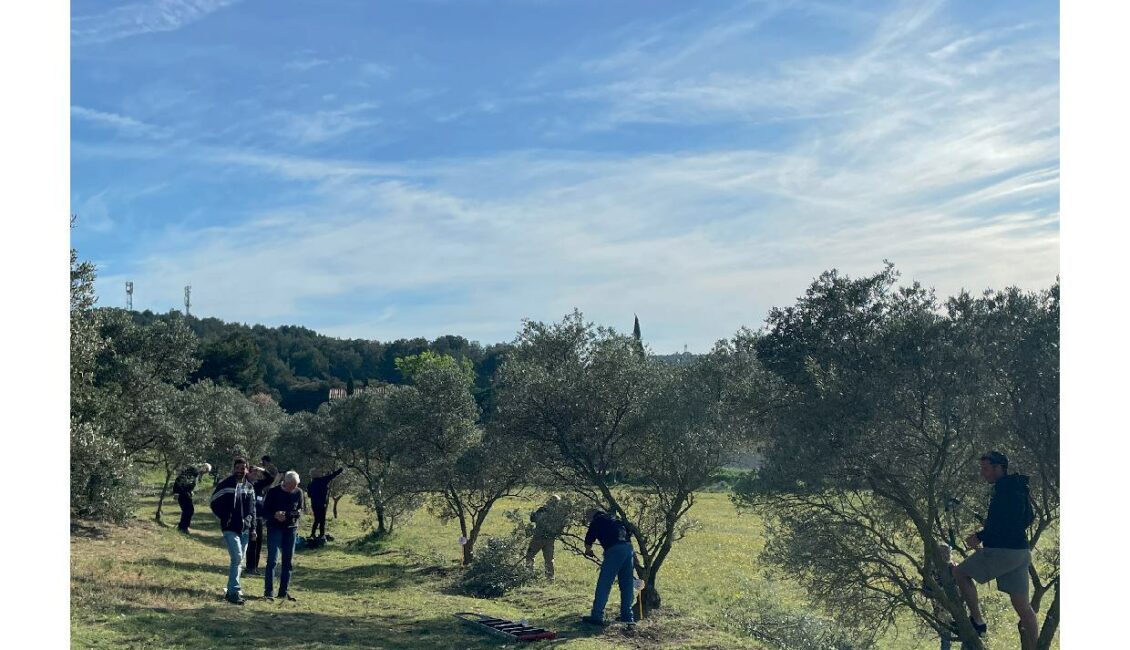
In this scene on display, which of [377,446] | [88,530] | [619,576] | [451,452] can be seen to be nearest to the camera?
[619,576]

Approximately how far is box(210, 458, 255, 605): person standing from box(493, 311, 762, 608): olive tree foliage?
5.27 meters

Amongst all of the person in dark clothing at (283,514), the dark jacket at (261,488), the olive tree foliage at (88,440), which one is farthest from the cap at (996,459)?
the olive tree foliage at (88,440)

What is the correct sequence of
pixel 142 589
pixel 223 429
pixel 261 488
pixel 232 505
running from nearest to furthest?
pixel 232 505, pixel 142 589, pixel 261 488, pixel 223 429

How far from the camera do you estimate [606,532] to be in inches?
544

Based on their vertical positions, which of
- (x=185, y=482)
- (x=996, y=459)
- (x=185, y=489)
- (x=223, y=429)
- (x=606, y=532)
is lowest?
(x=185, y=489)

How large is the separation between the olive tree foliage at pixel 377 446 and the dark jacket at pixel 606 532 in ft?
41.2

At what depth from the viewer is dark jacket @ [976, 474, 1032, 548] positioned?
8812mm

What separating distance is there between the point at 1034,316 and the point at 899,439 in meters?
2.34

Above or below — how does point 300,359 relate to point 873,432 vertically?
above

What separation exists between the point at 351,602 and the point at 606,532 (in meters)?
6.25

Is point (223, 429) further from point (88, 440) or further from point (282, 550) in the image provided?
point (282, 550)

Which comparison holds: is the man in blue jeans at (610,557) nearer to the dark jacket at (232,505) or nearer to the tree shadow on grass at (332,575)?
the dark jacket at (232,505)

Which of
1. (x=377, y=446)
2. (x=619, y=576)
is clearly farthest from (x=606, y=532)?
(x=377, y=446)

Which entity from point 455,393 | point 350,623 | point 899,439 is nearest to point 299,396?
point 455,393
